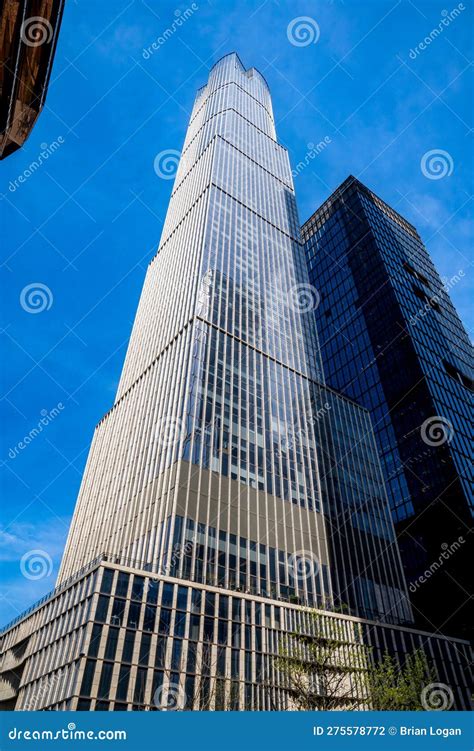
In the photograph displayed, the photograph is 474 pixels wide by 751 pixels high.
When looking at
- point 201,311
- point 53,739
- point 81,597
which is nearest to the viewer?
point 53,739

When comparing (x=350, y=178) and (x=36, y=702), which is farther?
(x=350, y=178)

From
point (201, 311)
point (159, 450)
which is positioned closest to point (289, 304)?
point (201, 311)

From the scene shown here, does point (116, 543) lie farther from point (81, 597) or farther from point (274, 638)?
point (274, 638)

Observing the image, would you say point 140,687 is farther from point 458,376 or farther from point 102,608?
point 458,376

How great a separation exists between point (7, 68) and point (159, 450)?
3753 cm

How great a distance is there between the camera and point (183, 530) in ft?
124

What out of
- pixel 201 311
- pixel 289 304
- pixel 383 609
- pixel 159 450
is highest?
pixel 289 304

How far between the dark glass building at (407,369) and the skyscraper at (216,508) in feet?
32.1

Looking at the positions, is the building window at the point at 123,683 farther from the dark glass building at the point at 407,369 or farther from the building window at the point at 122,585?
the dark glass building at the point at 407,369
